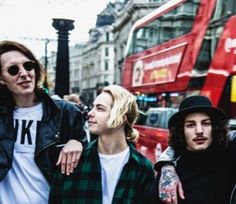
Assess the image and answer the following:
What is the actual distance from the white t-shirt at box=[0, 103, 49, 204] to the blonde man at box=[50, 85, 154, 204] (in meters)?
0.08

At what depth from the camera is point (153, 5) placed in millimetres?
44750

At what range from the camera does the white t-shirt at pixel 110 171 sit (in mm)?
2629

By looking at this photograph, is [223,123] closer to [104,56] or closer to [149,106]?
[149,106]

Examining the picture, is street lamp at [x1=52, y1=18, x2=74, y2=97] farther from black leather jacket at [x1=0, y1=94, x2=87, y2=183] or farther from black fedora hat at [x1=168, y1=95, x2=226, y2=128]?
black fedora hat at [x1=168, y1=95, x2=226, y2=128]

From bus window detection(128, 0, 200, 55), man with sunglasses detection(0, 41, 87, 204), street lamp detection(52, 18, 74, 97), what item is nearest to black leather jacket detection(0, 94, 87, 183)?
man with sunglasses detection(0, 41, 87, 204)

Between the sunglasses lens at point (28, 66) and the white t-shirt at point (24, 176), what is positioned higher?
the sunglasses lens at point (28, 66)

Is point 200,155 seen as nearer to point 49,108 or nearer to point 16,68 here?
point 49,108

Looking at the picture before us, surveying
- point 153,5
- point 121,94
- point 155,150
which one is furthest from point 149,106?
point 153,5

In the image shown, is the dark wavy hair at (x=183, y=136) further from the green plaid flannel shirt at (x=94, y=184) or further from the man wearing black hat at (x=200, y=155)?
the green plaid flannel shirt at (x=94, y=184)

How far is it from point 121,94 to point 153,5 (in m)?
43.1

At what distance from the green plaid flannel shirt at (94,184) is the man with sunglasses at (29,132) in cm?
5

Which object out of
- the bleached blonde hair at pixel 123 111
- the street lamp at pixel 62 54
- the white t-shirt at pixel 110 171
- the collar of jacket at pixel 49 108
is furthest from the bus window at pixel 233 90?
the collar of jacket at pixel 49 108

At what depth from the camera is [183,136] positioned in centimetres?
265

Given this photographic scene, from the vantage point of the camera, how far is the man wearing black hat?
2.45m
